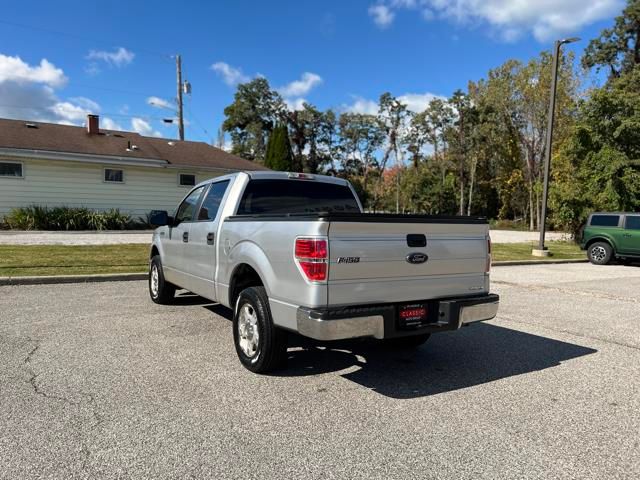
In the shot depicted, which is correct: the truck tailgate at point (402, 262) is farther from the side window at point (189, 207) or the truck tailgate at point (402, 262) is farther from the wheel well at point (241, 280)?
the side window at point (189, 207)

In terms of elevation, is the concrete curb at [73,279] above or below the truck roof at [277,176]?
below

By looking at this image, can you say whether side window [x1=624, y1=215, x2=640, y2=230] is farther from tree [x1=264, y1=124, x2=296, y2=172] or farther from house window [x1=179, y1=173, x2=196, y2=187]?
tree [x1=264, y1=124, x2=296, y2=172]

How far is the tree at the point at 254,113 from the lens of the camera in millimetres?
55250

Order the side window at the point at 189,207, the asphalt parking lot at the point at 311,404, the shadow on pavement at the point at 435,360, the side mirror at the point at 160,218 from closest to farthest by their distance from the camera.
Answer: the asphalt parking lot at the point at 311,404, the shadow on pavement at the point at 435,360, the side window at the point at 189,207, the side mirror at the point at 160,218

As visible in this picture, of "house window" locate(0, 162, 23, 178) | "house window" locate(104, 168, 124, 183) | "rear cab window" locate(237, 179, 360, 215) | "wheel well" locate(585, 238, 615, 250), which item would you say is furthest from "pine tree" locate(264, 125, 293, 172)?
"rear cab window" locate(237, 179, 360, 215)

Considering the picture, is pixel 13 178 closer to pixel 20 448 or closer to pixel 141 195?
pixel 141 195

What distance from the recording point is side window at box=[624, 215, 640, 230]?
1541 centimetres

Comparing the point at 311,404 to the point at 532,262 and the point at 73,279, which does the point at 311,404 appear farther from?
the point at 532,262

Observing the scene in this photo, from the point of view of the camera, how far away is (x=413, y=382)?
4.51m

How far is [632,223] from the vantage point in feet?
51.0

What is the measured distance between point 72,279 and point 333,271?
7421mm

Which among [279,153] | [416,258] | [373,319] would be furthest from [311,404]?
[279,153]

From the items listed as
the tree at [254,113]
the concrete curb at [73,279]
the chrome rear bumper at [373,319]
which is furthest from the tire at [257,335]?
the tree at [254,113]

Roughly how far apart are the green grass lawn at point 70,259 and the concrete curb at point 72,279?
342 mm
